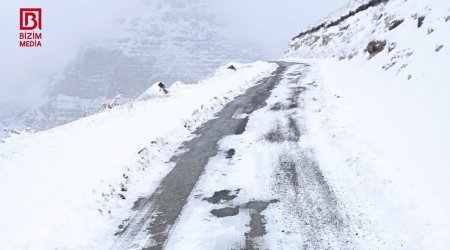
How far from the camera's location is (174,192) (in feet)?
27.7

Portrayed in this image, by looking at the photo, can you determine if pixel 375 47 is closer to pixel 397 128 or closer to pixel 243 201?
pixel 397 128

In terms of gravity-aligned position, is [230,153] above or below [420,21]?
below

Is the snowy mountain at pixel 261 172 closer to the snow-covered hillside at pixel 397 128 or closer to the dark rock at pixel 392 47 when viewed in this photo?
the snow-covered hillside at pixel 397 128

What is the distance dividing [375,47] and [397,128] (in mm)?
10380

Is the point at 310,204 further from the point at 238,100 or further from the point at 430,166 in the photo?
the point at 238,100

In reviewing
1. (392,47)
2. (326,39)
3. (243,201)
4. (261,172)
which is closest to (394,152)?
(261,172)

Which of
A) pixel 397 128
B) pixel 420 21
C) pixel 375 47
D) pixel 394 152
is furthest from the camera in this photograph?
pixel 375 47

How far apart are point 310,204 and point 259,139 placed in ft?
14.3

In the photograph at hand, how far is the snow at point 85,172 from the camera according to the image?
23.2 ft

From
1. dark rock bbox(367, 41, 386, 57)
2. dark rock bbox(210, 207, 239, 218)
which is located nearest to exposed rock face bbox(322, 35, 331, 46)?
dark rock bbox(367, 41, 386, 57)

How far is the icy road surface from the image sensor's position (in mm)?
6383

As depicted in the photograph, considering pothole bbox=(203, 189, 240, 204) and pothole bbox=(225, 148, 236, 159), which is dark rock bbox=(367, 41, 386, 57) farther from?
pothole bbox=(203, 189, 240, 204)

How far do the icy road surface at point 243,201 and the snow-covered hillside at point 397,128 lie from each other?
513mm

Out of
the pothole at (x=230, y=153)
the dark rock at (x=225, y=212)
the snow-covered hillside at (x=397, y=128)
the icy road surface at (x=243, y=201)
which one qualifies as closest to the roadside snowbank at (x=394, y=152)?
the snow-covered hillside at (x=397, y=128)
